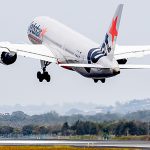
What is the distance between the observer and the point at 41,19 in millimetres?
142000

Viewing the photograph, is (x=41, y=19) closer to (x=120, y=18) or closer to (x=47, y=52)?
(x=47, y=52)

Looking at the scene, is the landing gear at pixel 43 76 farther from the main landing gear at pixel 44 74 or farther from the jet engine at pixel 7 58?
the jet engine at pixel 7 58

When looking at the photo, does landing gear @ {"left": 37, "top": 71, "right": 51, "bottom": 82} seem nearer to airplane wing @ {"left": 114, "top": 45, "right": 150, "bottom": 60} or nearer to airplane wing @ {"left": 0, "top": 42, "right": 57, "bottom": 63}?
airplane wing @ {"left": 0, "top": 42, "right": 57, "bottom": 63}

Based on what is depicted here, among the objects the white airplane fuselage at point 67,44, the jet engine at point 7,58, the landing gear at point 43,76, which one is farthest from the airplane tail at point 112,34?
the landing gear at point 43,76

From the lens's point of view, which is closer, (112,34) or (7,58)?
(112,34)

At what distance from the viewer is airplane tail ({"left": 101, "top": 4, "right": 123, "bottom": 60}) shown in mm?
120062

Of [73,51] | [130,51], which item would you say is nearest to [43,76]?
[73,51]

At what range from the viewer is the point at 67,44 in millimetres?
129625

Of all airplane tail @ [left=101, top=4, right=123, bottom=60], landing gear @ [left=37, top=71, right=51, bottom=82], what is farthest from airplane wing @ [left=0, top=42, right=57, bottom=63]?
airplane tail @ [left=101, top=4, right=123, bottom=60]

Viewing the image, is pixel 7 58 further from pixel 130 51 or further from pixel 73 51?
pixel 130 51

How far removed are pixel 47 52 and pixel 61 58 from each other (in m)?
3.80

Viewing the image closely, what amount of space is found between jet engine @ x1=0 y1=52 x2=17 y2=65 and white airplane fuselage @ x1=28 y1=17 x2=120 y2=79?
7.74 metres

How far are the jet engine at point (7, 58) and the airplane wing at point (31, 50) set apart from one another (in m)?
1.05

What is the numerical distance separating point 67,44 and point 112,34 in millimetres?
10570
